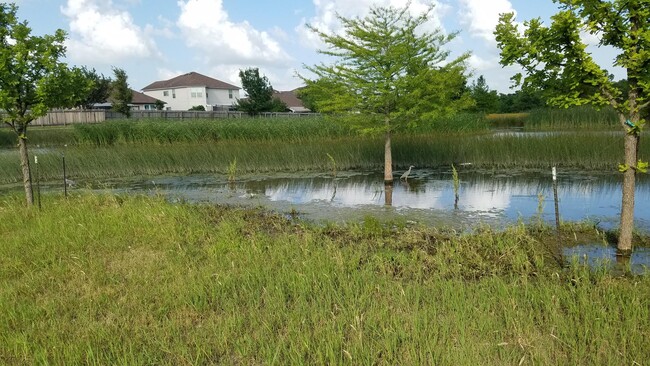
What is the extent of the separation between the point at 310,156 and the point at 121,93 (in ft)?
106

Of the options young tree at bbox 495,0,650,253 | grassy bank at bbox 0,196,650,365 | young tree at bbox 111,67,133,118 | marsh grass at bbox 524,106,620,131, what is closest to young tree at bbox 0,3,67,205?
grassy bank at bbox 0,196,650,365

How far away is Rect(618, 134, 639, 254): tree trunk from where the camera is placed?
5.88m

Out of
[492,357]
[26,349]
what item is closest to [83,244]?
[26,349]

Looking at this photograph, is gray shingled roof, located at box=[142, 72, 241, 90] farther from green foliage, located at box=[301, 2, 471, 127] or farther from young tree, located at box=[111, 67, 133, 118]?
green foliage, located at box=[301, 2, 471, 127]

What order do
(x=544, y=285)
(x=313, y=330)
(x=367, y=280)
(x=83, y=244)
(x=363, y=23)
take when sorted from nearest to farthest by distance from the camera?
(x=313, y=330) < (x=544, y=285) < (x=367, y=280) < (x=83, y=244) < (x=363, y=23)

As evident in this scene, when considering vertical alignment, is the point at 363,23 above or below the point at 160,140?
above

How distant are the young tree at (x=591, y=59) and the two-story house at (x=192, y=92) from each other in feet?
219

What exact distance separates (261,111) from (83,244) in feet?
160

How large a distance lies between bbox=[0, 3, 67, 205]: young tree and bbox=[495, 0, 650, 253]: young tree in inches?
309

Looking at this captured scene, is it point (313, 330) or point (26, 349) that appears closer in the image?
point (26, 349)

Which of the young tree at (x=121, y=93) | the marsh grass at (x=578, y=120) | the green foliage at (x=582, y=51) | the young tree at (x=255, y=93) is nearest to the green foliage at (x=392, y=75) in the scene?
the green foliage at (x=582, y=51)

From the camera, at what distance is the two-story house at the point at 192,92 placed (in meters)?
72.1

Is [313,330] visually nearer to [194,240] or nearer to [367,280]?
A: [367,280]

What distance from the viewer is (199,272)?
5297mm
